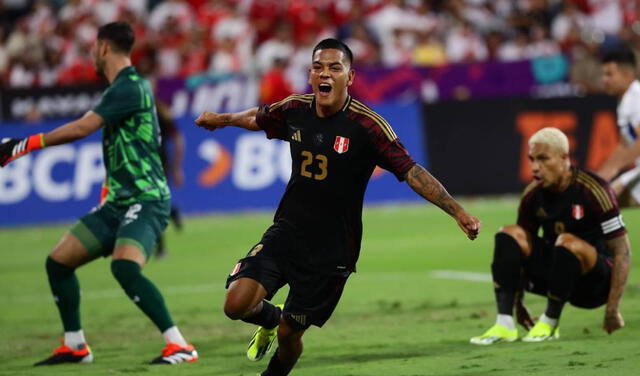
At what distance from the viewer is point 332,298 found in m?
7.30

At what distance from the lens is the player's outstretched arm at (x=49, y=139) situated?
26.8 ft

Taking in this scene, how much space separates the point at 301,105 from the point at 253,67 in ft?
58.1

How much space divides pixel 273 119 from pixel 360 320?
352cm

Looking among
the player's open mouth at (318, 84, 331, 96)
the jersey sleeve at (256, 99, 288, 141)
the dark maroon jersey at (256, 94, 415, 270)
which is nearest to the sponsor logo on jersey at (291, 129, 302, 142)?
the dark maroon jersey at (256, 94, 415, 270)

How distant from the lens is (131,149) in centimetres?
895

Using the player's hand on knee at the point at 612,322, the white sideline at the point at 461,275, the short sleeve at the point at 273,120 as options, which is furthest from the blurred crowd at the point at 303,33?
Answer: the short sleeve at the point at 273,120

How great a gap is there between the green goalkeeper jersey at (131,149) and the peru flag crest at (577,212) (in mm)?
3081

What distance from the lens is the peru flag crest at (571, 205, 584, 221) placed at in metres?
8.84

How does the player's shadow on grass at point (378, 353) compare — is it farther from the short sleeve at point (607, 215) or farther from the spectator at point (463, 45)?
the spectator at point (463, 45)

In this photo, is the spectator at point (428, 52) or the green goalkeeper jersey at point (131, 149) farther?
the spectator at point (428, 52)

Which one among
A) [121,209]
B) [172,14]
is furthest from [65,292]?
[172,14]

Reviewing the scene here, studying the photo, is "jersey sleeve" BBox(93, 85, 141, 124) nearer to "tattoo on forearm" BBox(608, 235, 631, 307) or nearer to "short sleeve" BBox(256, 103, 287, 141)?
"short sleeve" BBox(256, 103, 287, 141)

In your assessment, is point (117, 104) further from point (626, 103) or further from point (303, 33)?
point (303, 33)

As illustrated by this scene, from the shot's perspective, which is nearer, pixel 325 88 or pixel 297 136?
pixel 325 88
